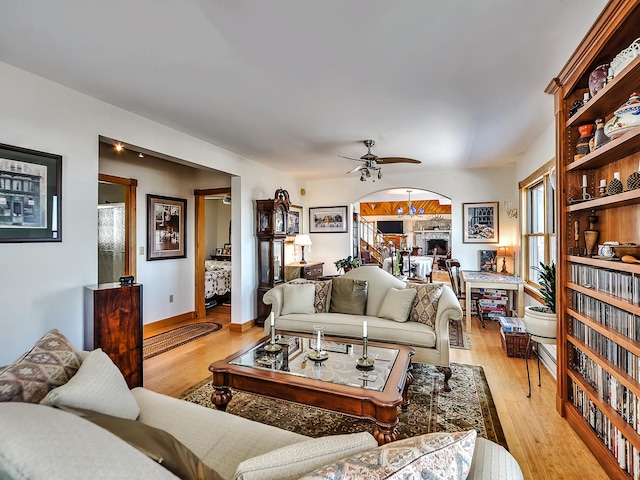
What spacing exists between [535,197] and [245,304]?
440cm

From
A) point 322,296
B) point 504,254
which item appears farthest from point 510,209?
point 322,296

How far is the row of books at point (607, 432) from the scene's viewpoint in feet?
5.49

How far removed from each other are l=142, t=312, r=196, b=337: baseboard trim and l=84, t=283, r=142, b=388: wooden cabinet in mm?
1911

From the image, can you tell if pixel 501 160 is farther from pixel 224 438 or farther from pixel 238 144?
pixel 224 438

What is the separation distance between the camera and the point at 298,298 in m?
3.79

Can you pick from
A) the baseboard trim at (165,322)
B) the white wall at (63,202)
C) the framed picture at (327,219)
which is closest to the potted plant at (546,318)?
the white wall at (63,202)

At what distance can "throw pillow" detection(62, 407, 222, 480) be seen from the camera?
843 millimetres

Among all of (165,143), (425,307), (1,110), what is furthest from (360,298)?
(1,110)

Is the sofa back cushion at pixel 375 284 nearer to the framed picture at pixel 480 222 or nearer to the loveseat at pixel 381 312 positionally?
the loveseat at pixel 381 312

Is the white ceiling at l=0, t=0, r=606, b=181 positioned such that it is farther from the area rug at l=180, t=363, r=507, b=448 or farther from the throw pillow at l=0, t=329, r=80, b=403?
the area rug at l=180, t=363, r=507, b=448

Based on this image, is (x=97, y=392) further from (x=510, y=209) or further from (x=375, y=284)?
(x=510, y=209)

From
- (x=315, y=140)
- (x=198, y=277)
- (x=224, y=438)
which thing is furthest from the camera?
(x=198, y=277)

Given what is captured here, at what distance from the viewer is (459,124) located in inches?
138

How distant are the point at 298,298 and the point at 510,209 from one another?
153 inches
